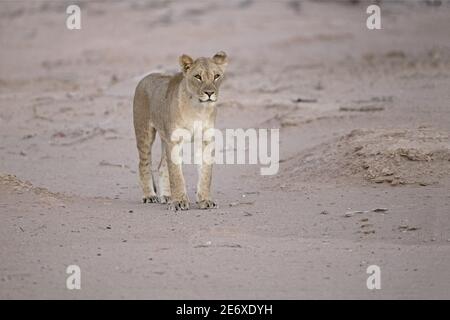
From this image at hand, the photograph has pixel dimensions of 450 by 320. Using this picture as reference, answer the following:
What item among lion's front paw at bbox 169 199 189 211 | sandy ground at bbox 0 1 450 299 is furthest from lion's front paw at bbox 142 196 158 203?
lion's front paw at bbox 169 199 189 211

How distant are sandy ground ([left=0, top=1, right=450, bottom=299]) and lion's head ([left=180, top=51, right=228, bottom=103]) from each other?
3.64 ft

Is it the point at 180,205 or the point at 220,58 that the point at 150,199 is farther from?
the point at 220,58

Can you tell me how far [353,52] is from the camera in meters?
22.6

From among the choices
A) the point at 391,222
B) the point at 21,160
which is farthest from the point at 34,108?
the point at 391,222

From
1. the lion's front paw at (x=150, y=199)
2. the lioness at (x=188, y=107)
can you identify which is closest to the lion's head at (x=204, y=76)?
the lioness at (x=188, y=107)

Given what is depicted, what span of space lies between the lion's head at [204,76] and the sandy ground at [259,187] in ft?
3.64

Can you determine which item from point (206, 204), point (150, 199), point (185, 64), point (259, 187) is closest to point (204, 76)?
point (185, 64)

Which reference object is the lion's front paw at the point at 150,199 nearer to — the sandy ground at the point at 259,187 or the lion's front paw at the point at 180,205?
the sandy ground at the point at 259,187

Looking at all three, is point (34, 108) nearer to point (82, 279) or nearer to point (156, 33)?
point (82, 279)

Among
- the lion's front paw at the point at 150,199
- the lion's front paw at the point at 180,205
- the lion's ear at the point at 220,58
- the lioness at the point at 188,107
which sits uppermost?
the lion's ear at the point at 220,58

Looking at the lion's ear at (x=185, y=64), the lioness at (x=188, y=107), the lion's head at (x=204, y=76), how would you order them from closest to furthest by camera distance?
the lion's head at (x=204, y=76)
the lioness at (x=188, y=107)
the lion's ear at (x=185, y=64)

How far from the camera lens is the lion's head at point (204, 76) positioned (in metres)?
9.15

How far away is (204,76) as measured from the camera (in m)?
9.25

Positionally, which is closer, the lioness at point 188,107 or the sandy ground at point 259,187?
the sandy ground at point 259,187
